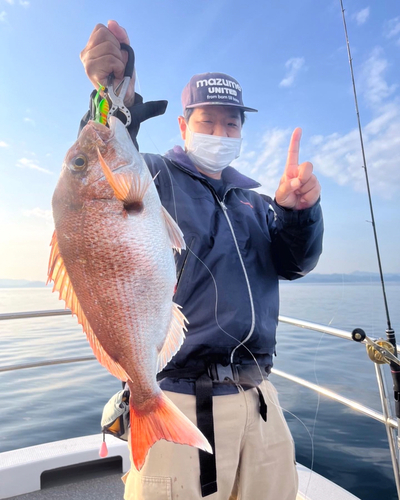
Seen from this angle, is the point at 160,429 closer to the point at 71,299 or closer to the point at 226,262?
the point at 71,299

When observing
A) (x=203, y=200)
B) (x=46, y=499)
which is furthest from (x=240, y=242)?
(x=46, y=499)

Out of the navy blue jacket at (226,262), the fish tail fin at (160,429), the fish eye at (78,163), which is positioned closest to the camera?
the fish tail fin at (160,429)

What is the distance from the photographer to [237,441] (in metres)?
1.44

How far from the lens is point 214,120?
196 centimetres

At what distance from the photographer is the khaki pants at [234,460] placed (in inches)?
52.3

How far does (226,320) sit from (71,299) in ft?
2.03

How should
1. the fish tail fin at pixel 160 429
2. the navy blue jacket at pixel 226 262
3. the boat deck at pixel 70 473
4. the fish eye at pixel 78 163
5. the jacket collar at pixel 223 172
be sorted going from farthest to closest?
the boat deck at pixel 70 473
the jacket collar at pixel 223 172
the navy blue jacket at pixel 226 262
the fish eye at pixel 78 163
the fish tail fin at pixel 160 429

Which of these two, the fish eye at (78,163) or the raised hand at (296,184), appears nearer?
the fish eye at (78,163)

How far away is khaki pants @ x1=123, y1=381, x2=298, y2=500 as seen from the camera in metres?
1.33

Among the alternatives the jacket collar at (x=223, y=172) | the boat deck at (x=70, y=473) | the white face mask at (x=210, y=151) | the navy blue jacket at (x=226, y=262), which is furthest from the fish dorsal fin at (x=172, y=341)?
the boat deck at (x=70, y=473)

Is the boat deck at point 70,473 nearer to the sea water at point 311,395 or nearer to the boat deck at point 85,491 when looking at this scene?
the boat deck at point 85,491

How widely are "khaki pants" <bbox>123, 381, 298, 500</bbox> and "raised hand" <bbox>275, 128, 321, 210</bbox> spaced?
801mm

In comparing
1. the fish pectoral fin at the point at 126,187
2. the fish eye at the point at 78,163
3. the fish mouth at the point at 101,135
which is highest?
the fish mouth at the point at 101,135

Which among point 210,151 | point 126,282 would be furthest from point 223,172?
point 126,282
